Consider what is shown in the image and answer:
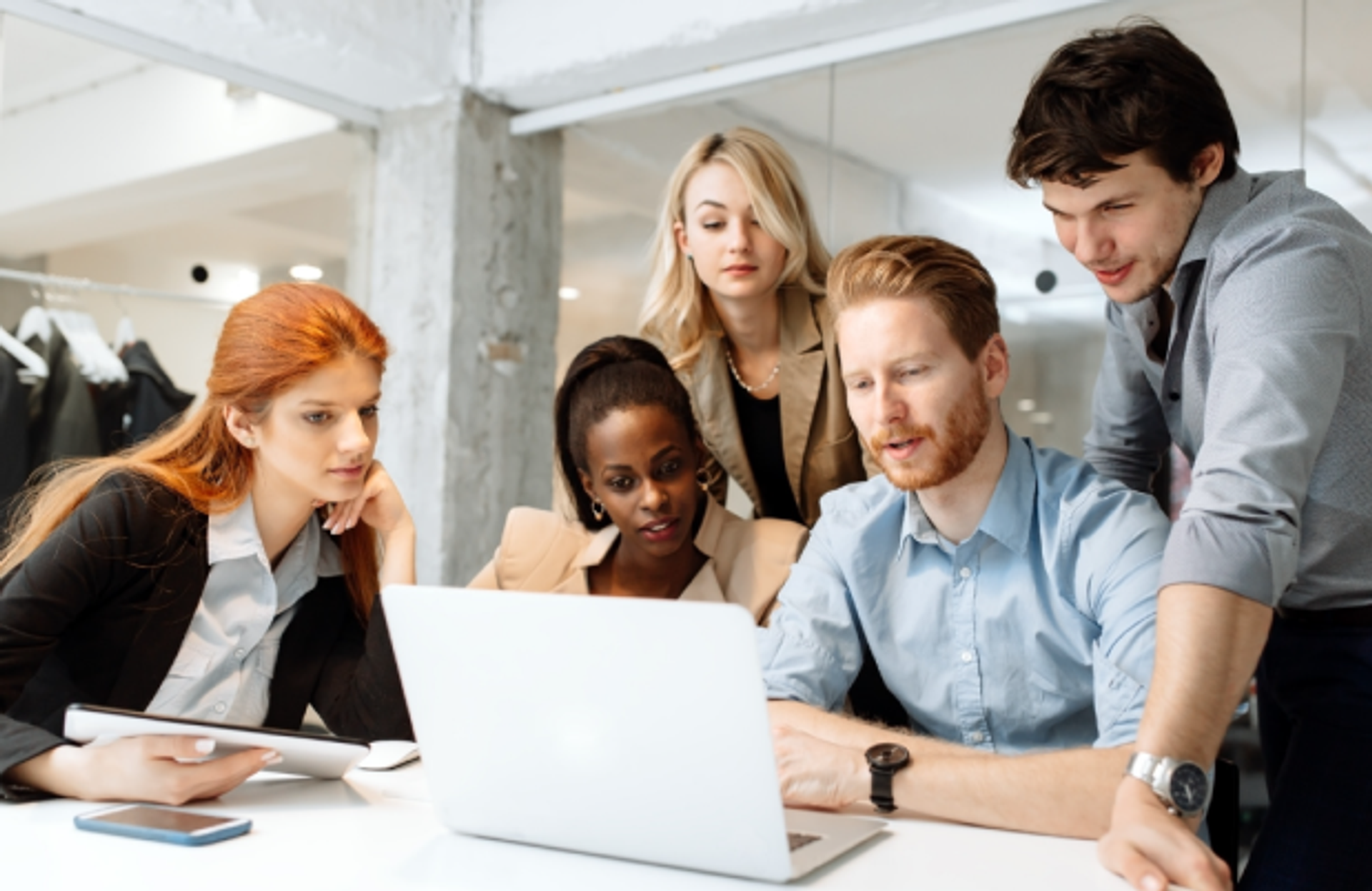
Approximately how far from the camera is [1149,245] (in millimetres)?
1565

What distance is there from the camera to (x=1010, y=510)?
158 cm

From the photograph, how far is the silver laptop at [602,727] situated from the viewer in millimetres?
994

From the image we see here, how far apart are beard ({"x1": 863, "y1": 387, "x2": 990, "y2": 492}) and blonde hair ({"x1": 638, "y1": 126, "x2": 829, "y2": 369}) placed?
2.77 feet

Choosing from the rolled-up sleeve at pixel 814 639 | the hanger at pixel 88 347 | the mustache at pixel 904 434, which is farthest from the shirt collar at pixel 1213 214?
the hanger at pixel 88 347

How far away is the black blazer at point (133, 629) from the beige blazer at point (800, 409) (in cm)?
83

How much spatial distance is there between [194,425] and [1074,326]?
193 cm

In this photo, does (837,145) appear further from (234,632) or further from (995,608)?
(234,632)

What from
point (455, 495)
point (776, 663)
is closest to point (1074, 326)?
point (776, 663)

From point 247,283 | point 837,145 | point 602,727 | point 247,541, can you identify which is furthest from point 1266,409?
point 247,283

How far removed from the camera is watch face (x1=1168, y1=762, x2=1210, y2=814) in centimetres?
109

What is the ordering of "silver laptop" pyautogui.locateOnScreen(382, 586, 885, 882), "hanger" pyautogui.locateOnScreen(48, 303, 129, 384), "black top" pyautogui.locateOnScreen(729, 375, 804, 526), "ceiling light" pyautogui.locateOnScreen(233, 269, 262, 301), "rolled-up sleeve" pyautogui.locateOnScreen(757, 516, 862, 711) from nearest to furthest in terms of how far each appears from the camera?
1. "silver laptop" pyautogui.locateOnScreen(382, 586, 885, 882)
2. "rolled-up sleeve" pyautogui.locateOnScreen(757, 516, 862, 711)
3. "black top" pyautogui.locateOnScreen(729, 375, 804, 526)
4. "hanger" pyautogui.locateOnScreen(48, 303, 129, 384)
5. "ceiling light" pyautogui.locateOnScreen(233, 269, 262, 301)

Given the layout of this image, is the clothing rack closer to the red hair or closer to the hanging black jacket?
the hanging black jacket

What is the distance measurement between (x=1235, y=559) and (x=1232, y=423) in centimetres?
17

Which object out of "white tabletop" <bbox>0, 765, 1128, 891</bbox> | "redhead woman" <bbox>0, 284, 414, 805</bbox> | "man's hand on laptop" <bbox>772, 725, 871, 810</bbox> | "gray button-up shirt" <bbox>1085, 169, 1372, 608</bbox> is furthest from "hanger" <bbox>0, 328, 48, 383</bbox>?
"gray button-up shirt" <bbox>1085, 169, 1372, 608</bbox>
